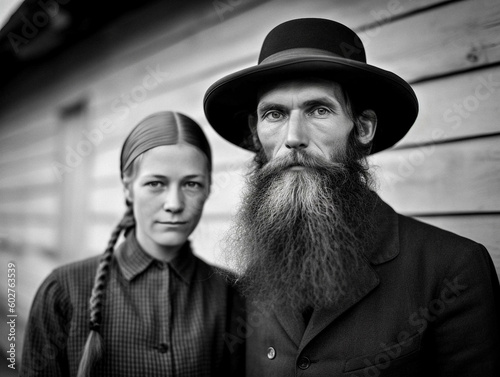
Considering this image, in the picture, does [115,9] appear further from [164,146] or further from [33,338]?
[33,338]

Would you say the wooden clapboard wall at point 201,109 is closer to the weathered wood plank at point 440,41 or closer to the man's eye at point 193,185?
the weathered wood plank at point 440,41

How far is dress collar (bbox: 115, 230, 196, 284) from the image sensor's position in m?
1.95

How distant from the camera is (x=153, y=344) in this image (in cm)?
179

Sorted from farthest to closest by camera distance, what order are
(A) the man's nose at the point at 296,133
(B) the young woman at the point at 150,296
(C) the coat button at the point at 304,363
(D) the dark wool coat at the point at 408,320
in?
1. (B) the young woman at the point at 150,296
2. (A) the man's nose at the point at 296,133
3. (C) the coat button at the point at 304,363
4. (D) the dark wool coat at the point at 408,320

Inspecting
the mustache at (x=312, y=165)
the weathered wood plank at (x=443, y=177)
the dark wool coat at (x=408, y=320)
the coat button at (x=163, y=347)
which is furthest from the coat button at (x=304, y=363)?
the weathered wood plank at (x=443, y=177)

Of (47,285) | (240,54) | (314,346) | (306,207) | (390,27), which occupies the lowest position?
(314,346)

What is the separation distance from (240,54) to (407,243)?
78.8 inches

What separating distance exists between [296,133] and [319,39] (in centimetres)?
45

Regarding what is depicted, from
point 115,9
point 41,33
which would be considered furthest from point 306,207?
point 41,33

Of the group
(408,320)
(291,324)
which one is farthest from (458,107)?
(291,324)

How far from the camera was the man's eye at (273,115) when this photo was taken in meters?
1.79

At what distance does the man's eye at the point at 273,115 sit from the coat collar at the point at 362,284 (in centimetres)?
58

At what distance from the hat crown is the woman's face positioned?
2.15 feet

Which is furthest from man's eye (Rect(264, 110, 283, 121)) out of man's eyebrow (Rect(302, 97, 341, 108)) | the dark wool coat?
the dark wool coat
